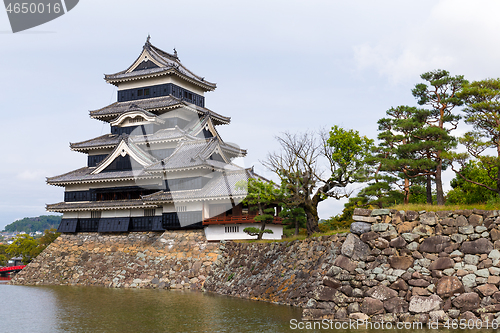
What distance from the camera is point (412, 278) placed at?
14.1 meters

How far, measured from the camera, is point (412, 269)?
46.6ft

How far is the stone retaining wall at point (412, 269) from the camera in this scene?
13.4m

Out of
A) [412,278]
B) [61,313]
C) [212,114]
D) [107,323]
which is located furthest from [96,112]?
[412,278]

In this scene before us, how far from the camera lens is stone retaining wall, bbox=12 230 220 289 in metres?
27.0

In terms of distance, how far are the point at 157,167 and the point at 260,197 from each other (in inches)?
370

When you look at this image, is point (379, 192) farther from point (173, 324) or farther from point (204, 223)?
point (173, 324)

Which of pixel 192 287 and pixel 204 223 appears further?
pixel 204 223

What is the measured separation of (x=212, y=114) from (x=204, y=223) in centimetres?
1280

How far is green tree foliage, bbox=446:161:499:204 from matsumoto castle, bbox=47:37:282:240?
40.3 ft

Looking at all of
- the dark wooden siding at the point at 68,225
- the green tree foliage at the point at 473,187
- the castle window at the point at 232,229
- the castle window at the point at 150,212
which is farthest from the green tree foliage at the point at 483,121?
the dark wooden siding at the point at 68,225

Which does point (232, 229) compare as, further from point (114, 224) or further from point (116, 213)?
point (116, 213)

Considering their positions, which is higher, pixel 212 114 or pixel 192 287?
pixel 212 114

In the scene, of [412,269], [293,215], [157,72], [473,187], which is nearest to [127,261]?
[293,215]

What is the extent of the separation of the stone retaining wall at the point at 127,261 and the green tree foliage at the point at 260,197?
339cm
